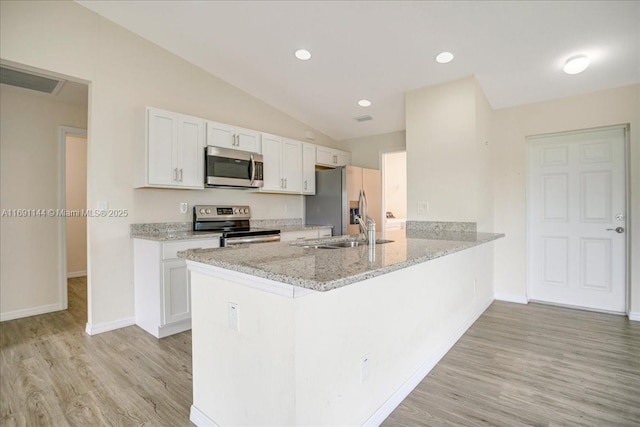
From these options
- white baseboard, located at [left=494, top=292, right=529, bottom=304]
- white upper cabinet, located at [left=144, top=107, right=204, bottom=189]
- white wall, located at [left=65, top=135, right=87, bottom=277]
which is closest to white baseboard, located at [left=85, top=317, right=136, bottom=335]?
white upper cabinet, located at [left=144, top=107, right=204, bottom=189]

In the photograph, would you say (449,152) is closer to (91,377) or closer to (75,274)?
(91,377)

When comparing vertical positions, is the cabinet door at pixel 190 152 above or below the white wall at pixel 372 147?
below

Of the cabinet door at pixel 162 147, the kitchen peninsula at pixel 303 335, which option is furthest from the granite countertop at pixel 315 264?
the cabinet door at pixel 162 147

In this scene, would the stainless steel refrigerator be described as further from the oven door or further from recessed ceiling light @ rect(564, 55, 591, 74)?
recessed ceiling light @ rect(564, 55, 591, 74)

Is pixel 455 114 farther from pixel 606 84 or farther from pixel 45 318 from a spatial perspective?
pixel 45 318

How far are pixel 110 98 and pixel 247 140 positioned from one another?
1431 millimetres

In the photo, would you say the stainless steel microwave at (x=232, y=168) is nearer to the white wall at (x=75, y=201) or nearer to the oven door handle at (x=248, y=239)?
the oven door handle at (x=248, y=239)

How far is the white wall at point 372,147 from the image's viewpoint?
16.1 ft

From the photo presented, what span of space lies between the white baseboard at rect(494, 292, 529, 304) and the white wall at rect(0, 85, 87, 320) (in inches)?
208

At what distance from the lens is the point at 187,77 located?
3.63 m

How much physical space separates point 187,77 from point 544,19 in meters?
3.48

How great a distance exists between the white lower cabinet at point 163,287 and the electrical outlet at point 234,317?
5.55 ft

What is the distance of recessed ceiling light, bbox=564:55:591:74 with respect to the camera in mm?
2840

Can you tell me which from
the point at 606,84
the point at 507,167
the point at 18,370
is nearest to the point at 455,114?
the point at 507,167
